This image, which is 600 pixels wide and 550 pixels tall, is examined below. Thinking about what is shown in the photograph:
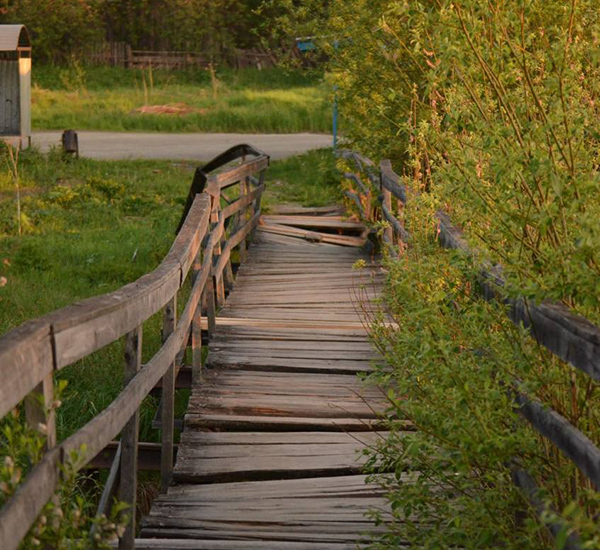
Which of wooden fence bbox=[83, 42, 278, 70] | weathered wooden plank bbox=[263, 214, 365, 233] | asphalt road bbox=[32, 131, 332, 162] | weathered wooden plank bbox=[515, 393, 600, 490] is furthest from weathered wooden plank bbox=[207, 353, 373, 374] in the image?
wooden fence bbox=[83, 42, 278, 70]

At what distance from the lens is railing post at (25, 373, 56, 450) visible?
8.71 feet

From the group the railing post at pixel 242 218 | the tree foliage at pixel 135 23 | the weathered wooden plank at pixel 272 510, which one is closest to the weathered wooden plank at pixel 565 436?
the weathered wooden plank at pixel 272 510

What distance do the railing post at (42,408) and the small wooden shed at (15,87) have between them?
1787 cm

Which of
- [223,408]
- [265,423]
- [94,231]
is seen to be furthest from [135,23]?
[265,423]

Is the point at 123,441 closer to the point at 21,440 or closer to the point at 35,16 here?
the point at 21,440

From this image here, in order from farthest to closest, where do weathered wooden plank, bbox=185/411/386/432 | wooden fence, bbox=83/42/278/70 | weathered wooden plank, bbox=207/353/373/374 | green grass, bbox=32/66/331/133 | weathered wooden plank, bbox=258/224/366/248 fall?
1. wooden fence, bbox=83/42/278/70
2. green grass, bbox=32/66/331/133
3. weathered wooden plank, bbox=258/224/366/248
4. weathered wooden plank, bbox=207/353/373/374
5. weathered wooden plank, bbox=185/411/386/432

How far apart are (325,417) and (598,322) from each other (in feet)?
10.2

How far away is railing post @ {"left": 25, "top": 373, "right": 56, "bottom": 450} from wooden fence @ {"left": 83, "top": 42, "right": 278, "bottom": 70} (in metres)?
39.1

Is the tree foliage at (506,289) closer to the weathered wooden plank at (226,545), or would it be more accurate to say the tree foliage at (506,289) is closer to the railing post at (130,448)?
the weathered wooden plank at (226,545)

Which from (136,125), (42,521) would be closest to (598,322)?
(42,521)

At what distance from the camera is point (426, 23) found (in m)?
3.66

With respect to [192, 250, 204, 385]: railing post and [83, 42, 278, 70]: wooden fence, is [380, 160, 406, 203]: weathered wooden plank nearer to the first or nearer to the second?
[192, 250, 204, 385]: railing post

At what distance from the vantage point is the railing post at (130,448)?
3893 mm

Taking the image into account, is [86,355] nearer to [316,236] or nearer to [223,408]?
[223,408]
